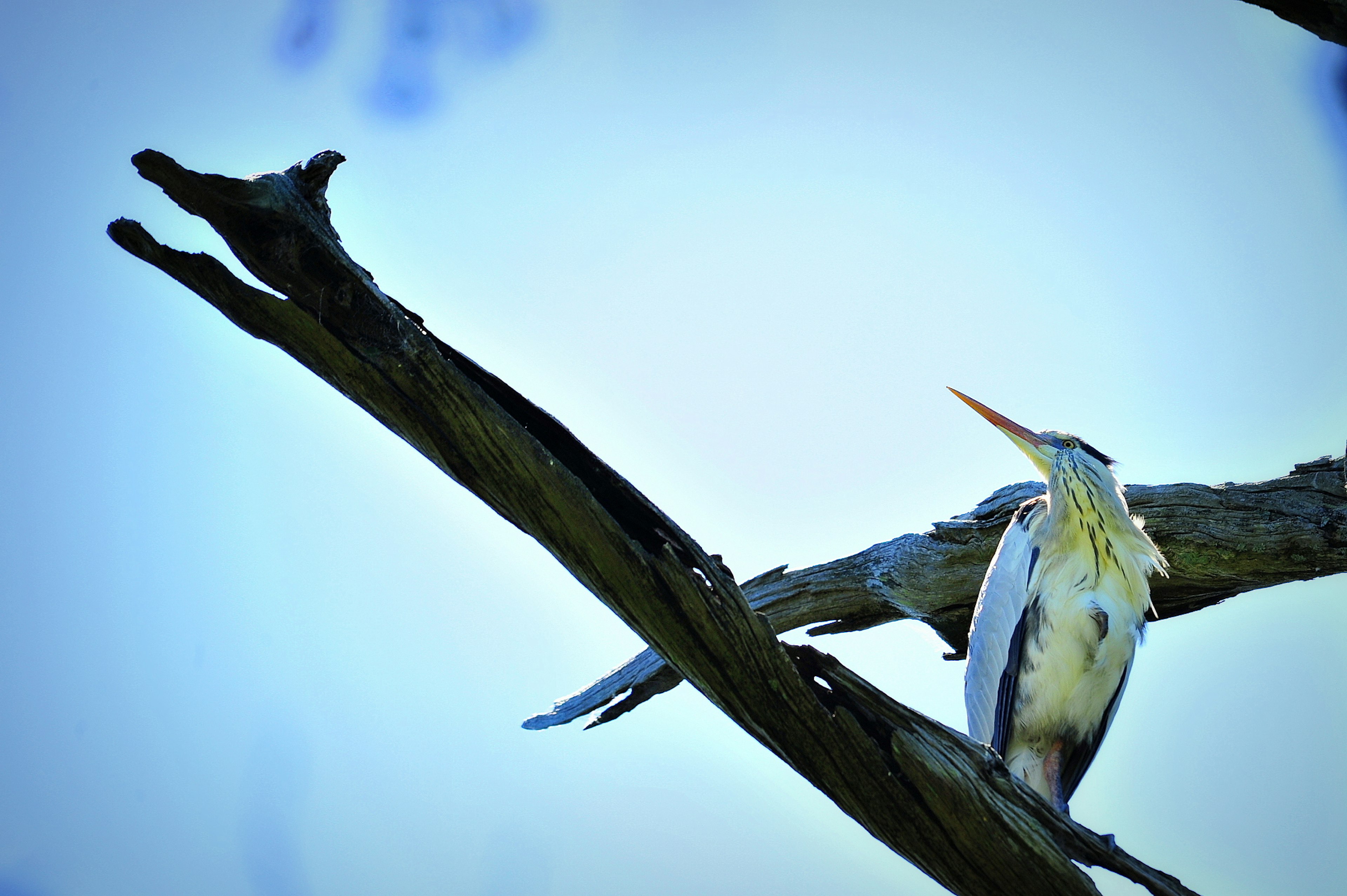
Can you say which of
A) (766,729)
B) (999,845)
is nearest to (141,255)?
(766,729)

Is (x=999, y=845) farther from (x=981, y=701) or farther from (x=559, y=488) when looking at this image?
(x=981, y=701)

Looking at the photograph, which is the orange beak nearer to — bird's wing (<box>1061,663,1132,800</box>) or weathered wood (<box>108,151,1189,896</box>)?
bird's wing (<box>1061,663,1132,800</box>)

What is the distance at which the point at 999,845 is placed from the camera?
2.00m

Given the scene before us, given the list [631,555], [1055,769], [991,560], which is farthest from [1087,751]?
[631,555]

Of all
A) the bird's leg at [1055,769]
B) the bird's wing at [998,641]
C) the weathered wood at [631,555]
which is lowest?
the weathered wood at [631,555]

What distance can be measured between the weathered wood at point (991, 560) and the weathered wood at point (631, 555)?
5.19ft

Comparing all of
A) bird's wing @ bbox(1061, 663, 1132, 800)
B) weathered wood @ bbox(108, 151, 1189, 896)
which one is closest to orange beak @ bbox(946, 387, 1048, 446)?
bird's wing @ bbox(1061, 663, 1132, 800)

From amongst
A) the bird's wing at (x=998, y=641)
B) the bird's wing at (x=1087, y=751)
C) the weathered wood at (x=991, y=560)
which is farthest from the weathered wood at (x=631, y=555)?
the bird's wing at (x=1087, y=751)

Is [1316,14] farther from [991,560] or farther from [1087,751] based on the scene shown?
[1087,751]

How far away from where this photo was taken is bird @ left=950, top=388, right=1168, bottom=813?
3.79 metres

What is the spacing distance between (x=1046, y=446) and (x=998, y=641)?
1059mm

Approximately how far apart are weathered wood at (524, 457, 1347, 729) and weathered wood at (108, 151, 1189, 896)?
1.58 meters

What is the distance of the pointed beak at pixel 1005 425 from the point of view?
4.62 m

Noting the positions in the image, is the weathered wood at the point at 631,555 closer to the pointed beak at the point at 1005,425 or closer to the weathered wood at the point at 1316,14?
the weathered wood at the point at 1316,14
